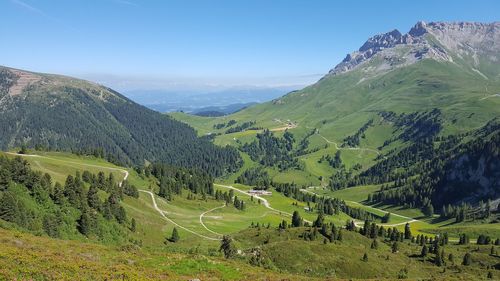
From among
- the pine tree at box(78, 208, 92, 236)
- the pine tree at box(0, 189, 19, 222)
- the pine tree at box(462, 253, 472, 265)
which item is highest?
the pine tree at box(0, 189, 19, 222)

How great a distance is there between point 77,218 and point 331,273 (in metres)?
53.4

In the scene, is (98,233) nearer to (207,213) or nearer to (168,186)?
(207,213)

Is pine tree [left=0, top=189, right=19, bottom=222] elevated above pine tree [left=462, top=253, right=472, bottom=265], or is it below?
above

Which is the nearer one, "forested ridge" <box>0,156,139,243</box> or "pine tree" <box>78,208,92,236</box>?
"forested ridge" <box>0,156,139,243</box>

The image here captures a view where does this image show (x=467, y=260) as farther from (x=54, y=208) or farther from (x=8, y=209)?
(x=8, y=209)

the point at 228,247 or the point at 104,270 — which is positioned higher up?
the point at 104,270

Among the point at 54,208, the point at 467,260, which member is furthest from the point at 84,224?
the point at 467,260

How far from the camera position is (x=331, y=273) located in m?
77.6

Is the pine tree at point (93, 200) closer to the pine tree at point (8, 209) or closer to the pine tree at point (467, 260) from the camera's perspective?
the pine tree at point (8, 209)

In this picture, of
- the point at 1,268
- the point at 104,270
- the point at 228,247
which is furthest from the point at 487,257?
the point at 1,268

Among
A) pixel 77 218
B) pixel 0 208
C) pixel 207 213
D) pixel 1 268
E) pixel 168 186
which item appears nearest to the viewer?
pixel 1 268

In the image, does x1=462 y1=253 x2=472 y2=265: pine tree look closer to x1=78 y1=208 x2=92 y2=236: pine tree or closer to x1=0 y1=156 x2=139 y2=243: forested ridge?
x1=0 y1=156 x2=139 y2=243: forested ridge

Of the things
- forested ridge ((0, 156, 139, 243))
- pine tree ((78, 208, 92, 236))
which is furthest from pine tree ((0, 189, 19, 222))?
pine tree ((78, 208, 92, 236))

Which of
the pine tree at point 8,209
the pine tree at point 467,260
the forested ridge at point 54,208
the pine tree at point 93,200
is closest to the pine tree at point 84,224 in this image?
the forested ridge at point 54,208
